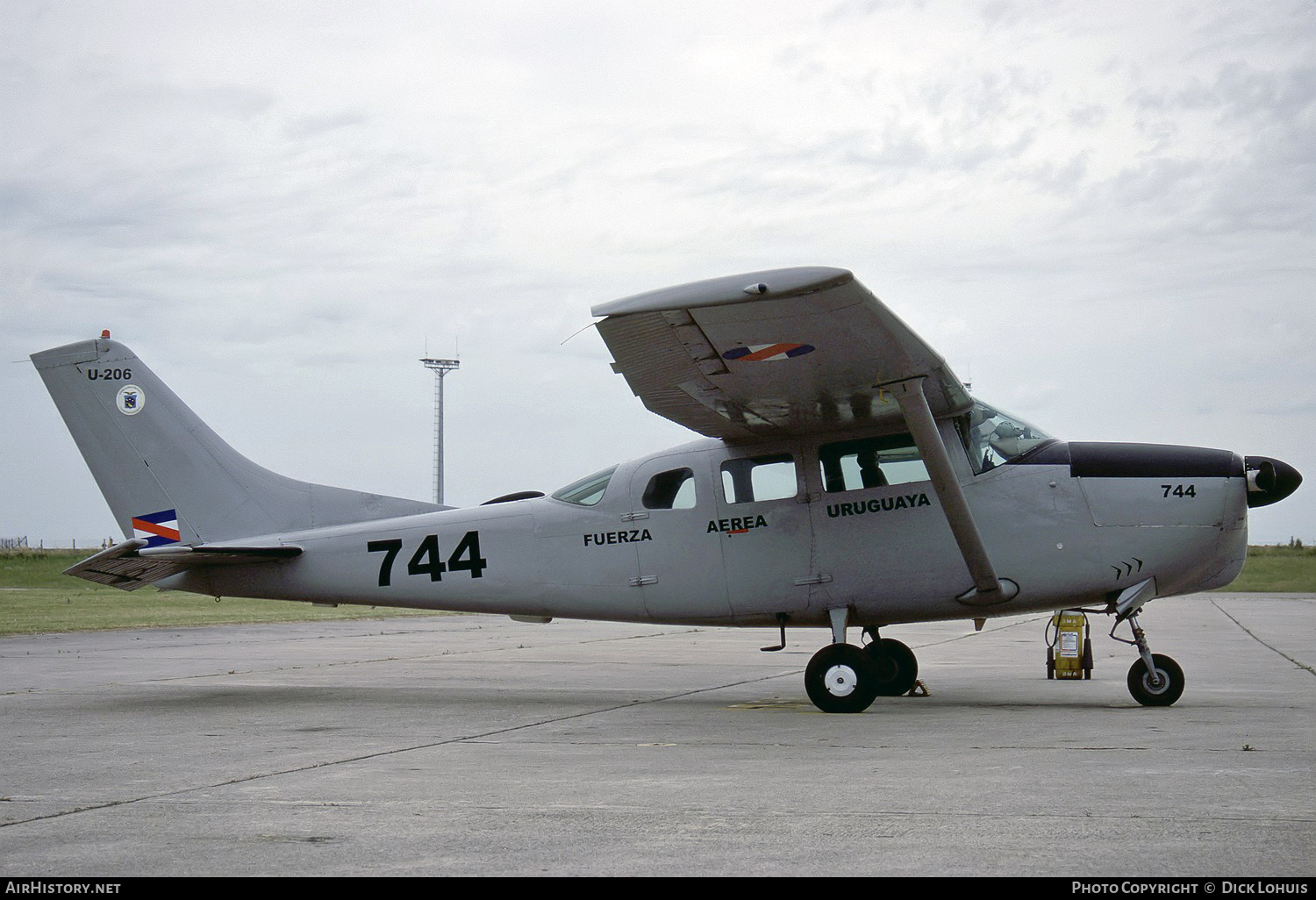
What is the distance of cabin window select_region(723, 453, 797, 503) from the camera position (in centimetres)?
1145

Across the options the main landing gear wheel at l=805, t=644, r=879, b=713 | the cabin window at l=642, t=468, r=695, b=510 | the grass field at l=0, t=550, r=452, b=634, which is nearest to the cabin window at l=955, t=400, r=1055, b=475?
the main landing gear wheel at l=805, t=644, r=879, b=713

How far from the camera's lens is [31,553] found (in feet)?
232

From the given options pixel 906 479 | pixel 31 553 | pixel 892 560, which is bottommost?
pixel 892 560

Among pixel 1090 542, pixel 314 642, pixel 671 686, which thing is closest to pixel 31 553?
pixel 314 642

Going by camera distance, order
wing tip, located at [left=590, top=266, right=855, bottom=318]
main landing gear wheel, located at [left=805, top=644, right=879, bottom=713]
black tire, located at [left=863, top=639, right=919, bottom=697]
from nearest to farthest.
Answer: wing tip, located at [left=590, top=266, right=855, bottom=318]
main landing gear wheel, located at [left=805, top=644, right=879, bottom=713]
black tire, located at [left=863, top=639, right=919, bottom=697]

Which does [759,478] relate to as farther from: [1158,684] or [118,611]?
[118,611]

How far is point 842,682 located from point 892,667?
1.59 metres

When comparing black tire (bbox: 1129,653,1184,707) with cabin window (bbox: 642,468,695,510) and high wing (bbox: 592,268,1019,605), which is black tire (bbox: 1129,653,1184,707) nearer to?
high wing (bbox: 592,268,1019,605)

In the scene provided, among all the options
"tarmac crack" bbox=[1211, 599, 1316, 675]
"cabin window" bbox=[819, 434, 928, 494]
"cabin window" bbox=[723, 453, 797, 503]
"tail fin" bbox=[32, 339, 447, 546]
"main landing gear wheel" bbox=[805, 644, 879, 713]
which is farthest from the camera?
"tarmac crack" bbox=[1211, 599, 1316, 675]

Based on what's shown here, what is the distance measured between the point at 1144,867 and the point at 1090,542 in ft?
21.0

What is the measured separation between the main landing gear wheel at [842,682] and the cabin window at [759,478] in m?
1.56

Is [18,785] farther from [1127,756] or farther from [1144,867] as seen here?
[1127,756]

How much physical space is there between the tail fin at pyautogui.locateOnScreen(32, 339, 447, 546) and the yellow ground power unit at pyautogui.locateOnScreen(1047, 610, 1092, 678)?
23.5 ft

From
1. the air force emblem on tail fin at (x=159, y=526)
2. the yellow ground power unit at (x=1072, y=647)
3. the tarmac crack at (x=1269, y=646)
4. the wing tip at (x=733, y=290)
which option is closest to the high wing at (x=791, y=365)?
the wing tip at (x=733, y=290)
